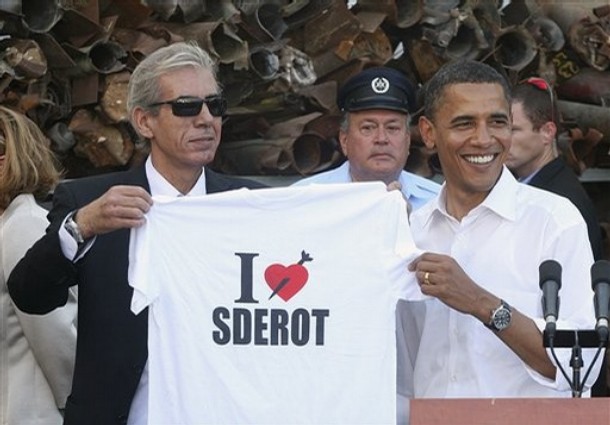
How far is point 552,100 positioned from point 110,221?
257cm

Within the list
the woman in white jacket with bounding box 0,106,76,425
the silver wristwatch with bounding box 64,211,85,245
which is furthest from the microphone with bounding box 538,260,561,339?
the woman in white jacket with bounding box 0,106,76,425

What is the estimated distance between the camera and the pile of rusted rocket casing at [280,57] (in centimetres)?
570

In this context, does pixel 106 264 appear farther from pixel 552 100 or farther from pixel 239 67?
pixel 552 100

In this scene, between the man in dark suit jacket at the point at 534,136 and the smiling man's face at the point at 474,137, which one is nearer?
the smiling man's face at the point at 474,137

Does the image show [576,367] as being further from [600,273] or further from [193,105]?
[193,105]

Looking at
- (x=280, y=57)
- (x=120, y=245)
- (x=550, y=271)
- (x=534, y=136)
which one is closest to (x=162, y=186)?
(x=120, y=245)

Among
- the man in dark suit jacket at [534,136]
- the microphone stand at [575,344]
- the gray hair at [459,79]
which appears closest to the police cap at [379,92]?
the man in dark suit jacket at [534,136]

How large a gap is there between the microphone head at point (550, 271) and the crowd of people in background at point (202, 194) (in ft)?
0.48

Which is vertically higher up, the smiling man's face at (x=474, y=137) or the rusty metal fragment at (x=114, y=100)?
the rusty metal fragment at (x=114, y=100)

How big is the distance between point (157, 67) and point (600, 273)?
58.8 inches

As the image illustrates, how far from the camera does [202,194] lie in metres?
4.70

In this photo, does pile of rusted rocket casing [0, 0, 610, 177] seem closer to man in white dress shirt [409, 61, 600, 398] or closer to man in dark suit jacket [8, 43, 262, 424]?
man in dark suit jacket [8, 43, 262, 424]

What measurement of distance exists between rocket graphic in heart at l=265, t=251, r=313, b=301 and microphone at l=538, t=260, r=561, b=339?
0.72m

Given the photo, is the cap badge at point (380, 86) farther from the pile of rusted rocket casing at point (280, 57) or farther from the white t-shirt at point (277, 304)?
the white t-shirt at point (277, 304)
